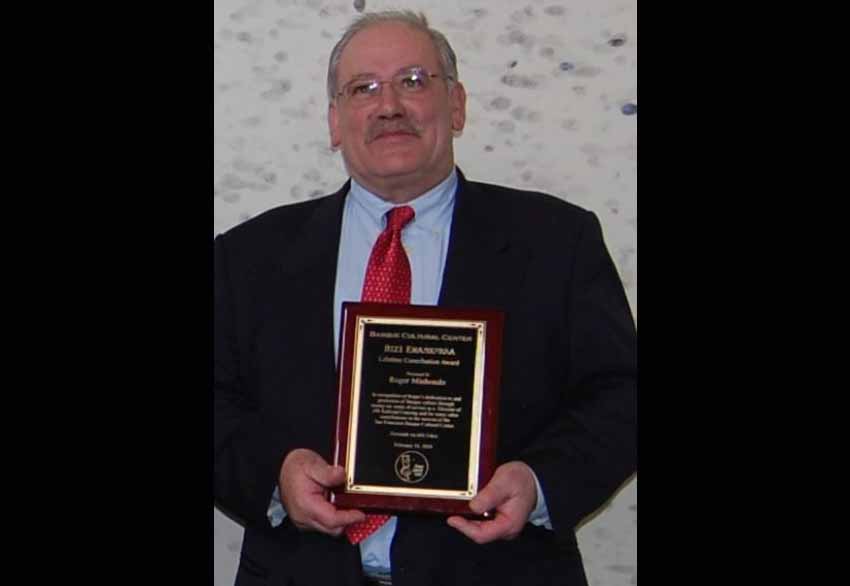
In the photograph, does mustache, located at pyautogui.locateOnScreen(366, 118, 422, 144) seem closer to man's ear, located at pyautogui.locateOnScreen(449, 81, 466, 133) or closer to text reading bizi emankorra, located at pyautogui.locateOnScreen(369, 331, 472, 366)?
man's ear, located at pyautogui.locateOnScreen(449, 81, 466, 133)

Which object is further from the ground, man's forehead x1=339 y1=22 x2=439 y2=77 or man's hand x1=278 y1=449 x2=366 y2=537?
man's forehead x1=339 y1=22 x2=439 y2=77

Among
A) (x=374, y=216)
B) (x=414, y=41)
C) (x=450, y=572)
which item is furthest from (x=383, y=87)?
(x=450, y=572)

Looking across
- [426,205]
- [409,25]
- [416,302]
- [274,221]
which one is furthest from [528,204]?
[274,221]

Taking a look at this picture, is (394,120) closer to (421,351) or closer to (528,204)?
(528,204)

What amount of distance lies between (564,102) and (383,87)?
17.5 inches

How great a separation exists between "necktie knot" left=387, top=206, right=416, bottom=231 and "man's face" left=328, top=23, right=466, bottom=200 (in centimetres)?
3

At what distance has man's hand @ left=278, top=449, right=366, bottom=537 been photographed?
5.50 ft

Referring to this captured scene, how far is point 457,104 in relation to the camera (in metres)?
2.00

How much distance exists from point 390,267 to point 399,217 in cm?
10

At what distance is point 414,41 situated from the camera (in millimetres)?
1911

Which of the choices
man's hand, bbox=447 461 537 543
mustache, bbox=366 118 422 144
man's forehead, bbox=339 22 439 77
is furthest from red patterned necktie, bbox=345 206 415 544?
man's hand, bbox=447 461 537 543

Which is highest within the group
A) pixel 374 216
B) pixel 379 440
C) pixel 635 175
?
pixel 635 175

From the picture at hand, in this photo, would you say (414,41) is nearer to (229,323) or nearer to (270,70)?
(270,70)

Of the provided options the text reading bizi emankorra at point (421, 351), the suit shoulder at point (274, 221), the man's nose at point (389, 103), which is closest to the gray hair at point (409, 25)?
the man's nose at point (389, 103)
